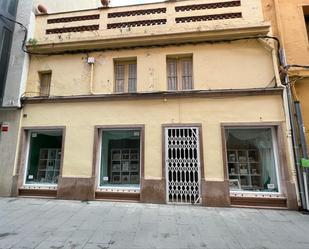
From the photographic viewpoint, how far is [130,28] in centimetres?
746

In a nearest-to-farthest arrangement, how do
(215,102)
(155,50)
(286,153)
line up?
(286,153) → (215,102) → (155,50)

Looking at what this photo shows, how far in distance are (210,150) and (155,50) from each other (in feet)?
12.8

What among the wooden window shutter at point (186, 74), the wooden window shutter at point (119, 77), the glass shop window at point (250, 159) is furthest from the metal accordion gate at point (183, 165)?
the wooden window shutter at point (119, 77)

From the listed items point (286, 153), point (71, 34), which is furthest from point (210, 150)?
point (71, 34)

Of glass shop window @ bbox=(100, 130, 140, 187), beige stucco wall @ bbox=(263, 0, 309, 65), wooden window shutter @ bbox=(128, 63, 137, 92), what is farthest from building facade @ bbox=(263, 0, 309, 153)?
glass shop window @ bbox=(100, 130, 140, 187)

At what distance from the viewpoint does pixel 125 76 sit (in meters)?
7.45

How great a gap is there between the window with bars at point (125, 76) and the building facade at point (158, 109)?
4 cm

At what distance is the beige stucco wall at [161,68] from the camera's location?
671 cm

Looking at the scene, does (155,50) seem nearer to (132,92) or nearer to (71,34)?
(132,92)

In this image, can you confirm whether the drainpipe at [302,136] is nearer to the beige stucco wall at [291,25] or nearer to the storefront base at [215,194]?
the beige stucco wall at [291,25]

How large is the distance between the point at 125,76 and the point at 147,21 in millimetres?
2159

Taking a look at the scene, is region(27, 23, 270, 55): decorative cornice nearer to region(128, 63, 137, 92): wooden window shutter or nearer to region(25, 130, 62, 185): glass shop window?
region(128, 63, 137, 92): wooden window shutter

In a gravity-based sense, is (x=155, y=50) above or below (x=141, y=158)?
above

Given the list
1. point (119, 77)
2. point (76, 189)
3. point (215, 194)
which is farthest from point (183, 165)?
point (119, 77)
